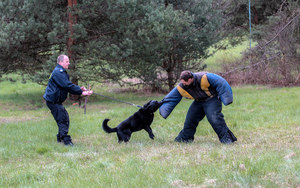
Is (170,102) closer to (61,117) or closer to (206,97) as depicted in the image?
(206,97)

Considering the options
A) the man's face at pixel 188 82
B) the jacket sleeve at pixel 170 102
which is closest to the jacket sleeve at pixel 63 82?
the jacket sleeve at pixel 170 102

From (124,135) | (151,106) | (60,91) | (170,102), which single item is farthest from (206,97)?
(60,91)

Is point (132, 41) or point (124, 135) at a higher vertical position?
point (132, 41)

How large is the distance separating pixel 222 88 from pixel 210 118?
0.64m

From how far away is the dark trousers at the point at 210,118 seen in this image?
734 cm

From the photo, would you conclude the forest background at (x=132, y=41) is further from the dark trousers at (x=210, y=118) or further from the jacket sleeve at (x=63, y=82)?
the dark trousers at (x=210, y=118)

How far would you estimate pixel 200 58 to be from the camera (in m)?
20.4

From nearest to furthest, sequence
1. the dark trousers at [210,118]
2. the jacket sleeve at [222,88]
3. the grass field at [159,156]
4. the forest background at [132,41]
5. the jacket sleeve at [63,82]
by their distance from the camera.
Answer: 1. the grass field at [159,156]
2. the jacket sleeve at [222,88]
3. the dark trousers at [210,118]
4. the jacket sleeve at [63,82]
5. the forest background at [132,41]

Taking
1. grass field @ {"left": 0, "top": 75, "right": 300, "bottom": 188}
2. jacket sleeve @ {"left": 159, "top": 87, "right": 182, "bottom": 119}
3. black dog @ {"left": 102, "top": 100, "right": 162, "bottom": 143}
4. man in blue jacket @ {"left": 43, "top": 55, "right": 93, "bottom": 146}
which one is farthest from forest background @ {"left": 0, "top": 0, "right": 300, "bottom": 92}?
jacket sleeve @ {"left": 159, "top": 87, "right": 182, "bottom": 119}

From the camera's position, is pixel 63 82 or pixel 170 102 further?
pixel 63 82

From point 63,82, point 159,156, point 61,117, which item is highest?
point 63,82

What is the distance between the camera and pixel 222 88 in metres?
7.19

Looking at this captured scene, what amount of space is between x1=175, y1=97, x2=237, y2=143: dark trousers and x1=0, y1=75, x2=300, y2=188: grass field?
23cm

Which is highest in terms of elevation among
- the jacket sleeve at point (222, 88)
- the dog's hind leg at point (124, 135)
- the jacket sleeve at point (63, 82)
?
the jacket sleeve at point (222, 88)
